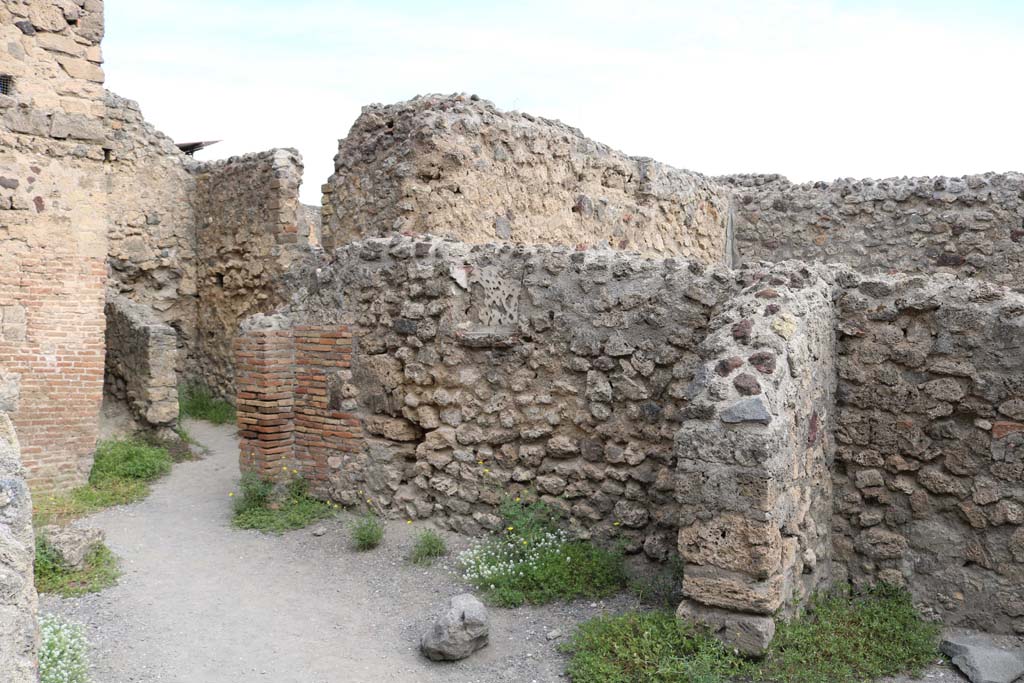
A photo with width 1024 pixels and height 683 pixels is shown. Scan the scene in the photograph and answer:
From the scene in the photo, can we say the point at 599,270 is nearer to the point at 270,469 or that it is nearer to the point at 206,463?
the point at 270,469

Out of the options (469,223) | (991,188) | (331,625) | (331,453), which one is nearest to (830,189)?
(991,188)

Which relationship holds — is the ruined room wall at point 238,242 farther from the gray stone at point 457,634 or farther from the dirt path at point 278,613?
the gray stone at point 457,634

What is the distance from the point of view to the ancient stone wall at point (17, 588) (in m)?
1.84

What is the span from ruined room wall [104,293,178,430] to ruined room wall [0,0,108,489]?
1601 mm

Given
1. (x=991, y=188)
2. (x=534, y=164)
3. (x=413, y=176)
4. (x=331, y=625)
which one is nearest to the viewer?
(x=331, y=625)

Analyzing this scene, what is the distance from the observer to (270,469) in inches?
274

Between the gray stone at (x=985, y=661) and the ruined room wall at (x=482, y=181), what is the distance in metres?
4.96

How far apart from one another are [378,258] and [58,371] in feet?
11.8

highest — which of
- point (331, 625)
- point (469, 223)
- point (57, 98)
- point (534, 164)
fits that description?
point (57, 98)

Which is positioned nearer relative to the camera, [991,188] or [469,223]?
[469,223]

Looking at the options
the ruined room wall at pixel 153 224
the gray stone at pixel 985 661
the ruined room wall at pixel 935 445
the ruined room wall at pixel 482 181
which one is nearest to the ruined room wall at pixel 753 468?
the ruined room wall at pixel 935 445

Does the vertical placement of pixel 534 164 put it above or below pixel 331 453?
above

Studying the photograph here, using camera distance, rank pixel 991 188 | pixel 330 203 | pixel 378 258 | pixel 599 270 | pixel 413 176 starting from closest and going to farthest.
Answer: pixel 599 270 < pixel 378 258 < pixel 413 176 < pixel 330 203 < pixel 991 188

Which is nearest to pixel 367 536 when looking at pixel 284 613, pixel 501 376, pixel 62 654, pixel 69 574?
pixel 284 613
